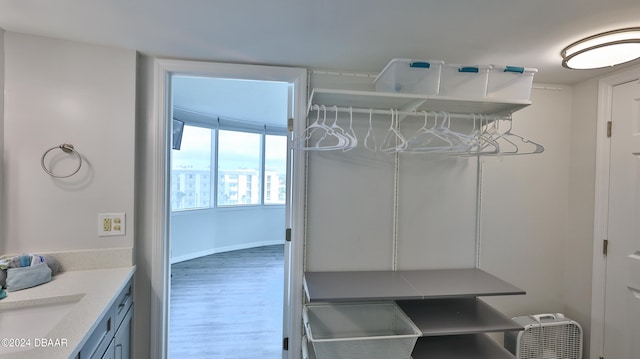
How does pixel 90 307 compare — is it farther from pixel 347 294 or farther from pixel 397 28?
pixel 397 28

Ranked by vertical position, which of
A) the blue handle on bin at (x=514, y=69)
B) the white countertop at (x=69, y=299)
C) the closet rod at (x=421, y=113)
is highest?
the blue handle on bin at (x=514, y=69)

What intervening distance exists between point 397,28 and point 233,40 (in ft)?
2.84

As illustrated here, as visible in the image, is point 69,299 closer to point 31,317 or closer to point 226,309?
point 31,317

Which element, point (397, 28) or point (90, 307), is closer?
point (90, 307)

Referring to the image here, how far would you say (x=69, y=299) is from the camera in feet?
4.31

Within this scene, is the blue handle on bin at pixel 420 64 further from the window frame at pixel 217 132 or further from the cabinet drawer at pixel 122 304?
the window frame at pixel 217 132

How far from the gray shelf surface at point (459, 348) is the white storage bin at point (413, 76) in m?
1.55

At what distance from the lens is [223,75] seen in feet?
5.95

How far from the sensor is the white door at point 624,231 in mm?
1768

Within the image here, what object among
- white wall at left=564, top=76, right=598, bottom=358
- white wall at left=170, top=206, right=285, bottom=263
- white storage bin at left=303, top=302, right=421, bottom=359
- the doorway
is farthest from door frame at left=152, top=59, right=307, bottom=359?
white wall at left=170, top=206, right=285, bottom=263

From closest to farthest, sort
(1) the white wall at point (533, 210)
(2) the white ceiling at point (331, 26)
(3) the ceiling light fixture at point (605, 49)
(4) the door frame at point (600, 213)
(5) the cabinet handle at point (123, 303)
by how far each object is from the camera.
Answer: (2) the white ceiling at point (331, 26) → (3) the ceiling light fixture at point (605, 49) → (5) the cabinet handle at point (123, 303) → (4) the door frame at point (600, 213) → (1) the white wall at point (533, 210)

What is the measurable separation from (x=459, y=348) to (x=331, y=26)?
6.63 feet

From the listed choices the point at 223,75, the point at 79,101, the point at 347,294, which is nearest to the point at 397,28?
the point at 223,75

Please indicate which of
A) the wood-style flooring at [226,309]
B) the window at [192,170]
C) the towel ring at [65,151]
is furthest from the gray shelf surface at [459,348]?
the window at [192,170]
